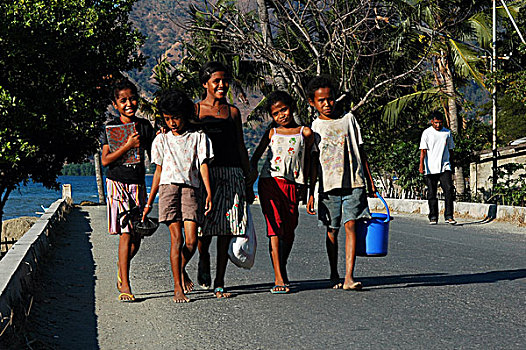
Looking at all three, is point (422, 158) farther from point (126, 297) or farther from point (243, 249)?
point (126, 297)

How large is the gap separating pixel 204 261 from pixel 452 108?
58.8 feet

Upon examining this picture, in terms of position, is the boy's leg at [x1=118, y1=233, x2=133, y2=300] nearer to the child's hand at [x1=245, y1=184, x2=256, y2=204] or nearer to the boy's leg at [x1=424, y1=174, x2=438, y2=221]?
the child's hand at [x1=245, y1=184, x2=256, y2=204]

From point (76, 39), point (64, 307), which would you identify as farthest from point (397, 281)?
point (76, 39)

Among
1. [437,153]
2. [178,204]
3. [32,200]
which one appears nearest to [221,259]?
[178,204]

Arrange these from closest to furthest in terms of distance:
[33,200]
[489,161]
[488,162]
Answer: [489,161] < [488,162] < [33,200]

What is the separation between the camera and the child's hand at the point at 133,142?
6.34 metres

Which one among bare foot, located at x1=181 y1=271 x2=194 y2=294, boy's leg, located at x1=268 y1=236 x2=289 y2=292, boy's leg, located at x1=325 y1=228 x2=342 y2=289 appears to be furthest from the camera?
boy's leg, located at x1=325 y1=228 x2=342 y2=289

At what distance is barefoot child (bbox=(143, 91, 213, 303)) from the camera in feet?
20.7

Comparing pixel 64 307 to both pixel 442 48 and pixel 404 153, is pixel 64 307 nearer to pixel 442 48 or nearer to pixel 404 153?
pixel 404 153

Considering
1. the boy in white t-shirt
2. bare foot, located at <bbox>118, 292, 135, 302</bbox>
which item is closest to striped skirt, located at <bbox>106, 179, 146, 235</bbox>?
bare foot, located at <bbox>118, 292, 135, 302</bbox>

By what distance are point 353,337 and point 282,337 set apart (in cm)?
44

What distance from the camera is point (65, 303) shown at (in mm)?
6520

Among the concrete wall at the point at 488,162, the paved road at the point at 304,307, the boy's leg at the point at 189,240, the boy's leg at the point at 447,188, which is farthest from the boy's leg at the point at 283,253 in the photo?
the concrete wall at the point at 488,162

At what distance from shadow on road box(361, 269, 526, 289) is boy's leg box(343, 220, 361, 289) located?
13.1 inches
